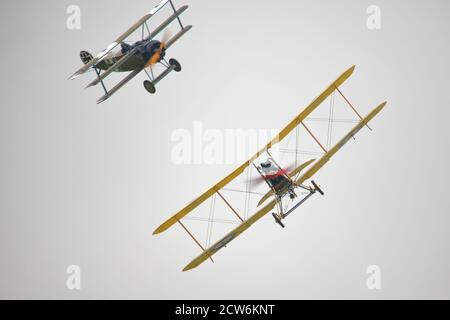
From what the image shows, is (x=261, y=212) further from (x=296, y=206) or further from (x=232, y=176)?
(x=296, y=206)

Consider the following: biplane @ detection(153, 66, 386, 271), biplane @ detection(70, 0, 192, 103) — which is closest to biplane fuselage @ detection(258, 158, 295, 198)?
biplane @ detection(153, 66, 386, 271)

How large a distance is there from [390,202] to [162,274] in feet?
52.6

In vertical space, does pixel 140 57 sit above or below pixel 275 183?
above

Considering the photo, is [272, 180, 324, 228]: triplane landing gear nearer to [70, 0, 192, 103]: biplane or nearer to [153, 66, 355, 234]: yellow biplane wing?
[153, 66, 355, 234]: yellow biplane wing

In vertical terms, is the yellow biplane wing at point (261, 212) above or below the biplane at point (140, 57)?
below

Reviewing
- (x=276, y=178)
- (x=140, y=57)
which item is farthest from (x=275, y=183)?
(x=140, y=57)

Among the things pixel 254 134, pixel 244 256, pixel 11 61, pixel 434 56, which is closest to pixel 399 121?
A: pixel 244 256

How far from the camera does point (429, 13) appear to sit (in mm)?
164000

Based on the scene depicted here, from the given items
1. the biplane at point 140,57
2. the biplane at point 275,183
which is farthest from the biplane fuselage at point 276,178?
the biplane at point 140,57

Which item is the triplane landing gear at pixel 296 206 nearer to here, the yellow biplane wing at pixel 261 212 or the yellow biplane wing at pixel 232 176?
the yellow biplane wing at pixel 261 212

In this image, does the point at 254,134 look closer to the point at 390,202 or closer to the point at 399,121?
the point at 390,202

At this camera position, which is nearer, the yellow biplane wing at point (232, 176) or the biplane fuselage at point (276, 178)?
the biplane fuselage at point (276, 178)

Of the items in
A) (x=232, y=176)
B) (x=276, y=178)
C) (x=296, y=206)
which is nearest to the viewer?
(x=296, y=206)

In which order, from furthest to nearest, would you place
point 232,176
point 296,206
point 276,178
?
point 232,176, point 276,178, point 296,206
